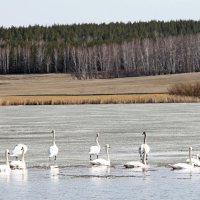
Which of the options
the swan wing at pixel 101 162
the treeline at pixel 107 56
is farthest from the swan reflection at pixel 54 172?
the treeline at pixel 107 56

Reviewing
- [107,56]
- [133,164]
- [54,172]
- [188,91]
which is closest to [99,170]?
[133,164]

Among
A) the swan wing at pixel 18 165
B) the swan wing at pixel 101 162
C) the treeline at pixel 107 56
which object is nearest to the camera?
the swan wing at pixel 18 165

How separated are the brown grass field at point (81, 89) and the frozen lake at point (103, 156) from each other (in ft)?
74.0

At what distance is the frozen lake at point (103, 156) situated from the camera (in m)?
20.0

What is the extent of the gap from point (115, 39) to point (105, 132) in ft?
399

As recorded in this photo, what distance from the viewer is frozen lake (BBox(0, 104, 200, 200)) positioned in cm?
2003

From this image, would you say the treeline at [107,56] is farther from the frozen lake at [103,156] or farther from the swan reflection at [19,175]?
the swan reflection at [19,175]

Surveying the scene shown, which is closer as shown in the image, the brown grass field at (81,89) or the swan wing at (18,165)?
the swan wing at (18,165)

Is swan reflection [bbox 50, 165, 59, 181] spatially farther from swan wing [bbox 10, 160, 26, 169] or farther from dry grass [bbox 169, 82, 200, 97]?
dry grass [bbox 169, 82, 200, 97]

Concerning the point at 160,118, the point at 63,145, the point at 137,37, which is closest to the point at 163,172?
the point at 63,145

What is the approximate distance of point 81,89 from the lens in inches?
3962

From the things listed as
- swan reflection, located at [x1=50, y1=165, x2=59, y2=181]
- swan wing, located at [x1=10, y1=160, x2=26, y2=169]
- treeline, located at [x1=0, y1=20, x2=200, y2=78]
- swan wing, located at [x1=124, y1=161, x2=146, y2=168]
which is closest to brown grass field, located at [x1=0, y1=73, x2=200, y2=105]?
treeline, located at [x1=0, y1=20, x2=200, y2=78]

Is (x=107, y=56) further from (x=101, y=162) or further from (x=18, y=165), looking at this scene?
(x=18, y=165)

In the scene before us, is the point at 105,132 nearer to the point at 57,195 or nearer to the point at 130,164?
the point at 130,164
